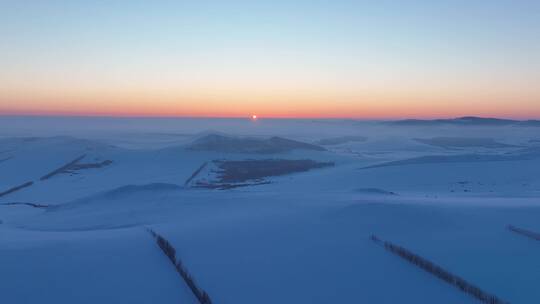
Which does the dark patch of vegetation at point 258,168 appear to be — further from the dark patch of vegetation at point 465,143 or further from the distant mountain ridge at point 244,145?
the dark patch of vegetation at point 465,143

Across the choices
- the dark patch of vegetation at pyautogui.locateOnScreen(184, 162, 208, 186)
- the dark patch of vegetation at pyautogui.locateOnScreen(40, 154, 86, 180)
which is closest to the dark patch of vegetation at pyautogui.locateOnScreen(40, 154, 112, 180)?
the dark patch of vegetation at pyautogui.locateOnScreen(40, 154, 86, 180)

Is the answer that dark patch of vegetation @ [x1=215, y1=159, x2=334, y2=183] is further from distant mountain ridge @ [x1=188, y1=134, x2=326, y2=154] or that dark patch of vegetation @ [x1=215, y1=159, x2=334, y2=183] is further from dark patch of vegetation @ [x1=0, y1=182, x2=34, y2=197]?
dark patch of vegetation @ [x1=0, y1=182, x2=34, y2=197]

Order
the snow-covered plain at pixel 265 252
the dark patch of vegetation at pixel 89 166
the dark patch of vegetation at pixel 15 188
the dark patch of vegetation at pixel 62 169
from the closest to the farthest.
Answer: the snow-covered plain at pixel 265 252 < the dark patch of vegetation at pixel 15 188 < the dark patch of vegetation at pixel 62 169 < the dark patch of vegetation at pixel 89 166

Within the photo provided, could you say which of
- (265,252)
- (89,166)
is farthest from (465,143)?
(265,252)

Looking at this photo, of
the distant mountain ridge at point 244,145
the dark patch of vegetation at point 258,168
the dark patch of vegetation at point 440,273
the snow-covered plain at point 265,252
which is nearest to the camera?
the dark patch of vegetation at point 440,273

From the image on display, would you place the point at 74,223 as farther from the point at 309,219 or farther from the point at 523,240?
the point at 523,240

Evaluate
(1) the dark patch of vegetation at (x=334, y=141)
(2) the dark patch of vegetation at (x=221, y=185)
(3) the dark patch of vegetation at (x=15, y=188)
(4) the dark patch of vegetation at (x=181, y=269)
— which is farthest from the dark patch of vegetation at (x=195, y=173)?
(1) the dark patch of vegetation at (x=334, y=141)
